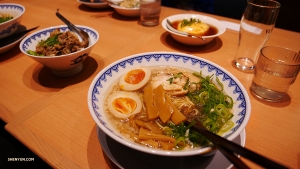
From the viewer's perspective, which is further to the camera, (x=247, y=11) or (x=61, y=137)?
(x=247, y=11)

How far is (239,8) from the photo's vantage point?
288 cm

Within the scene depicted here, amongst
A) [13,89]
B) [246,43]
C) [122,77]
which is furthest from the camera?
[246,43]

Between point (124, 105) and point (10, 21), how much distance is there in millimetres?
1080

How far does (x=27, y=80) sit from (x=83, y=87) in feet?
1.15

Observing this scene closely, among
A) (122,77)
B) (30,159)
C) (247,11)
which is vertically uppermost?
(247,11)

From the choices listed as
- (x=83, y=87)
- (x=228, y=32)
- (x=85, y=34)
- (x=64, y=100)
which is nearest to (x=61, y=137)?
(x=64, y=100)

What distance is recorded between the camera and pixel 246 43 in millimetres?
1471

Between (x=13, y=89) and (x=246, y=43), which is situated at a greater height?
(x=246, y=43)

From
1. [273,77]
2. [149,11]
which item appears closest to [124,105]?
[273,77]

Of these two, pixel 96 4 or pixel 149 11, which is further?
pixel 96 4

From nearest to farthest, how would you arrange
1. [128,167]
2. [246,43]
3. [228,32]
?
[128,167] < [246,43] < [228,32]

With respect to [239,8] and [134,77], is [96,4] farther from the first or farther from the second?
[239,8]

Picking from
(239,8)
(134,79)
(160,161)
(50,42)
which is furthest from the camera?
(239,8)

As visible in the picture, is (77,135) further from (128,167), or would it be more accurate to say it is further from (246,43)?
(246,43)
